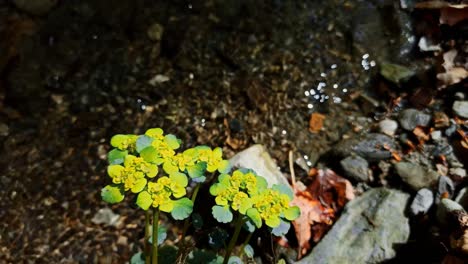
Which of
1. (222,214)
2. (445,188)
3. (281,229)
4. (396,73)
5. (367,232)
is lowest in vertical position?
(367,232)

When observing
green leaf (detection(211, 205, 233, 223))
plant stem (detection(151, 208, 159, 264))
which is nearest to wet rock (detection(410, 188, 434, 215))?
green leaf (detection(211, 205, 233, 223))

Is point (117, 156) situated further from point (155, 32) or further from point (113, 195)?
point (155, 32)

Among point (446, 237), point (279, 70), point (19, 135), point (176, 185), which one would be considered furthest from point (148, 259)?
point (279, 70)

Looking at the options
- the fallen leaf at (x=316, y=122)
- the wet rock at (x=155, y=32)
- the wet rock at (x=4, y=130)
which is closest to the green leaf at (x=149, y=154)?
the fallen leaf at (x=316, y=122)

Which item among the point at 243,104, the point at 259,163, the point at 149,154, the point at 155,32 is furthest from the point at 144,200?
the point at 155,32

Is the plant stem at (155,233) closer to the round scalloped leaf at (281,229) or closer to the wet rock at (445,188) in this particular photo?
the round scalloped leaf at (281,229)

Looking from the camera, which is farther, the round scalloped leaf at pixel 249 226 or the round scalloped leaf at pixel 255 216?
the round scalloped leaf at pixel 249 226
